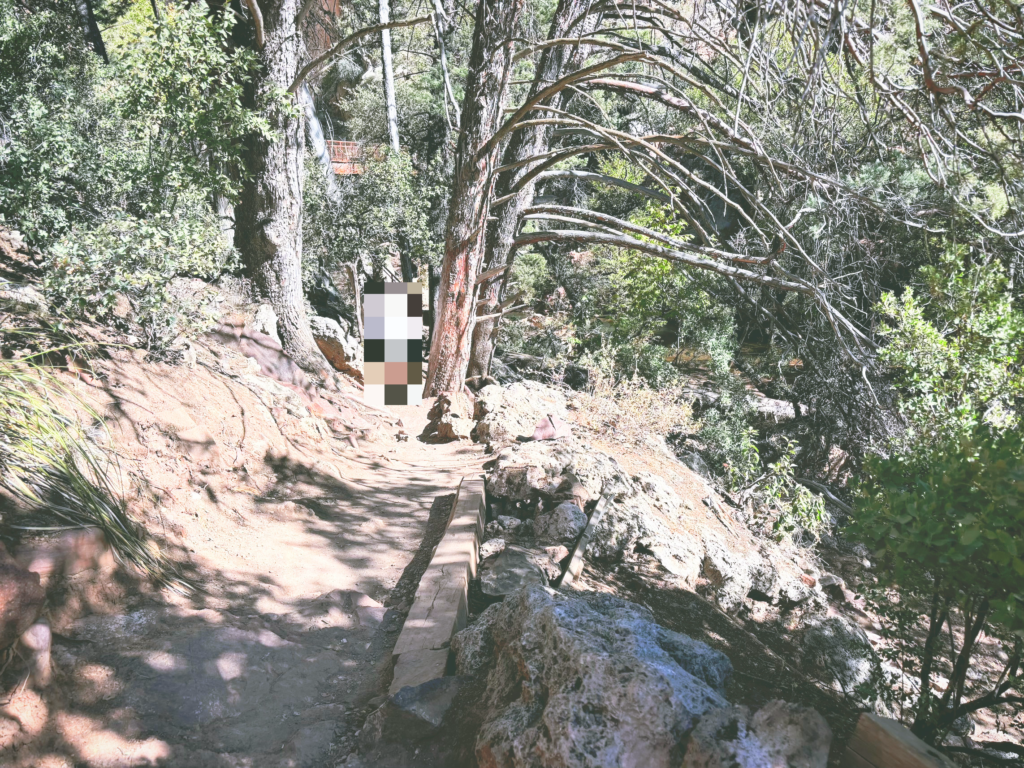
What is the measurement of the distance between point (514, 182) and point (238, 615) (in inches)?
278

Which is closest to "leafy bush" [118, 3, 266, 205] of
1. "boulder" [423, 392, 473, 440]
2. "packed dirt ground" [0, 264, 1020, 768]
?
"packed dirt ground" [0, 264, 1020, 768]

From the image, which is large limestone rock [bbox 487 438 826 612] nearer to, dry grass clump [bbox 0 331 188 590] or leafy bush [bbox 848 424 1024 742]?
leafy bush [bbox 848 424 1024 742]

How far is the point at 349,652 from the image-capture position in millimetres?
3492

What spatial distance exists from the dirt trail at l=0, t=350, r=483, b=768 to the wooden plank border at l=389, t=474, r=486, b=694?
0.21m

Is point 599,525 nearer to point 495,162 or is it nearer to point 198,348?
point 198,348

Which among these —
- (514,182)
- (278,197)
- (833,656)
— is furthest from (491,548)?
(278,197)

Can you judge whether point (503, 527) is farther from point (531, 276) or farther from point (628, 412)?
point (531, 276)

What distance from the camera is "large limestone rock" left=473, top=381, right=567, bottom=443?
777 centimetres

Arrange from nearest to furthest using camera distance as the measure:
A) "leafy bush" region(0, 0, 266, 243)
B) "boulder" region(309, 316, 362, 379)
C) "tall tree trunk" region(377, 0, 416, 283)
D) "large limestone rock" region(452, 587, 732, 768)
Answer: "large limestone rock" region(452, 587, 732, 768), "leafy bush" region(0, 0, 266, 243), "boulder" region(309, 316, 362, 379), "tall tree trunk" region(377, 0, 416, 283)

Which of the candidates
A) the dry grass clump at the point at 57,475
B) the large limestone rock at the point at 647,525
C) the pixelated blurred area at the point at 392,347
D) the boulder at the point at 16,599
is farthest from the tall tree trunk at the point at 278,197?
the boulder at the point at 16,599

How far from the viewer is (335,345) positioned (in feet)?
41.9

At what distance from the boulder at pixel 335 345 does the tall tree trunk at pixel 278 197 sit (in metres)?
3.27

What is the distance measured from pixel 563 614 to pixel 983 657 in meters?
8.00

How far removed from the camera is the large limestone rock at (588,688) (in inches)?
79.6
